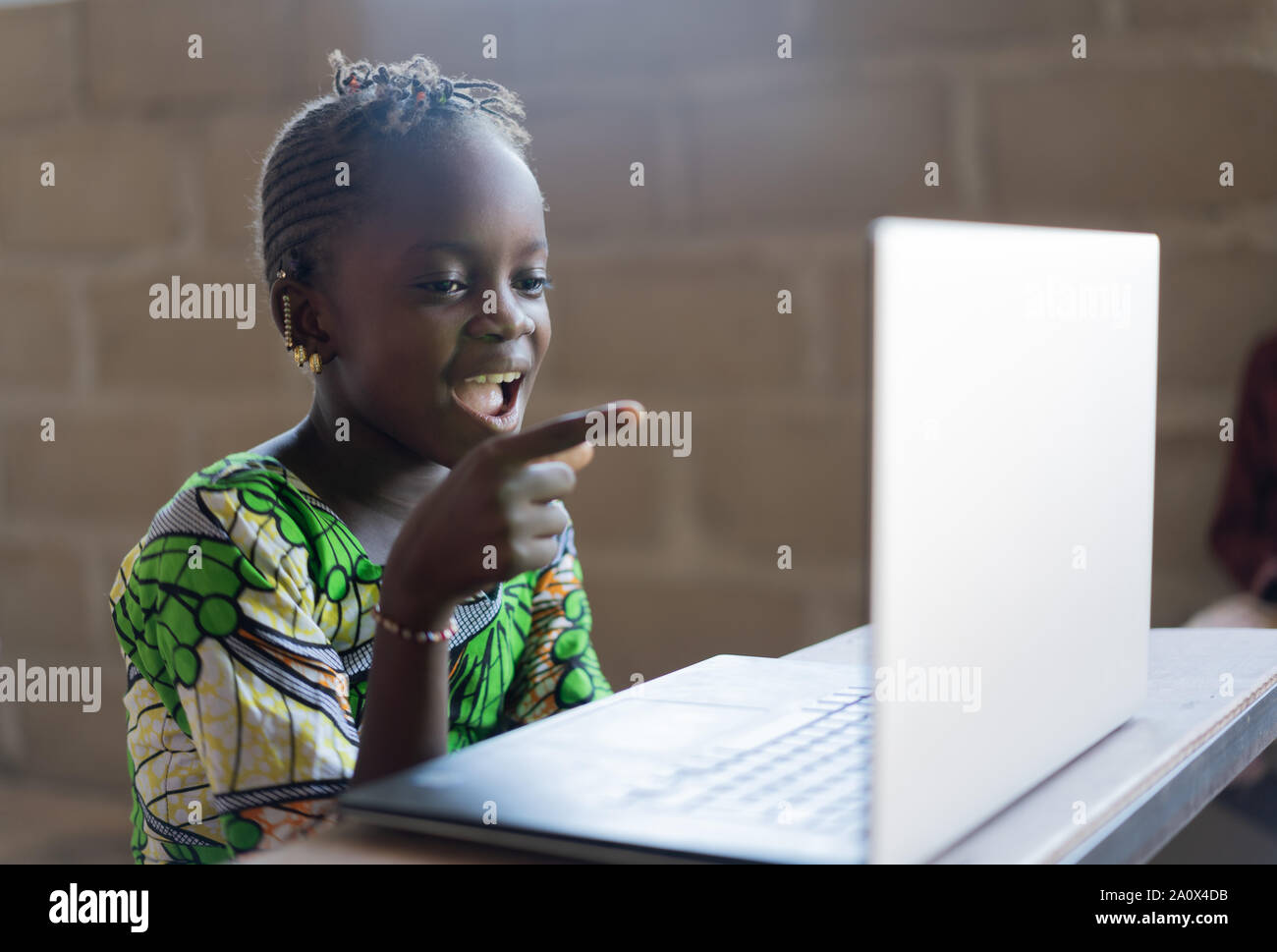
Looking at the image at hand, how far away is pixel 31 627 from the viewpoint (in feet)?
8.77

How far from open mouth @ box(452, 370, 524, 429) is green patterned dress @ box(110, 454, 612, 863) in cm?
13

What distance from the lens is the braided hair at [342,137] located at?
106 cm

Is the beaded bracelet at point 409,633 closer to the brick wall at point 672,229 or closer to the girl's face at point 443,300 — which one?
the girl's face at point 443,300

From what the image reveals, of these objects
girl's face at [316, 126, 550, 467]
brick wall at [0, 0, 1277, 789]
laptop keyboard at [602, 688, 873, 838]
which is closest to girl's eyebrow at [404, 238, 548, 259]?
girl's face at [316, 126, 550, 467]

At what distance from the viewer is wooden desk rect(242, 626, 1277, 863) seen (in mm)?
608

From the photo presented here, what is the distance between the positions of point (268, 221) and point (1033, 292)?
0.73 m

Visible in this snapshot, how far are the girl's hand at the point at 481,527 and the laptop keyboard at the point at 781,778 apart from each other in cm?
15

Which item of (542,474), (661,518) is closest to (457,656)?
(542,474)

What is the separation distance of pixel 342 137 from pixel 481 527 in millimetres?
446

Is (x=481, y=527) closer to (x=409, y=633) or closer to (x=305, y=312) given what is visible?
(x=409, y=633)

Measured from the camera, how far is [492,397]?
3.41 ft

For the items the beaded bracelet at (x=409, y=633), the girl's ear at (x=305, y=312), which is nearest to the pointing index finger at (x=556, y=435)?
the beaded bracelet at (x=409, y=633)

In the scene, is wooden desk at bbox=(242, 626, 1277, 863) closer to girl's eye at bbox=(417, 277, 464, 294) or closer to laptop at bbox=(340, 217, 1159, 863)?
laptop at bbox=(340, 217, 1159, 863)

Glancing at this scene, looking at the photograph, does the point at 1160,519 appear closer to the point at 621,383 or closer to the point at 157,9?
the point at 621,383
